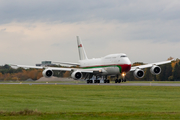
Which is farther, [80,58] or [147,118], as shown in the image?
[80,58]

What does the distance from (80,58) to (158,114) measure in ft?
257

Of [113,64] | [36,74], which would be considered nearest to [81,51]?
[36,74]

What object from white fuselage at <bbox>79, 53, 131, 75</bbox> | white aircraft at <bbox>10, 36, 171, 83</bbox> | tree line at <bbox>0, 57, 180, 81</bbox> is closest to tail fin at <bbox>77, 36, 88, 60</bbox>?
white aircraft at <bbox>10, 36, 171, 83</bbox>

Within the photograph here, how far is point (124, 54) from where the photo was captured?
2739 inches

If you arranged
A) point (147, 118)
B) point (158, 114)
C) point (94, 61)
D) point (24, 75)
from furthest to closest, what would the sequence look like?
point (24, 75) < point (94, 61) < point (158, 114) < point (147, 118)

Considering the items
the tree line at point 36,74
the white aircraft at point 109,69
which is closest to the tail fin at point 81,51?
the white aircraft at point 109,69

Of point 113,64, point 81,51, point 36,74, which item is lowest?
point 36,74

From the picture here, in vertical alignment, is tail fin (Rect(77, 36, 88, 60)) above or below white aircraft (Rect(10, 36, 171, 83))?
above

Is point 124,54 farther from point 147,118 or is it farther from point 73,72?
point 147,118

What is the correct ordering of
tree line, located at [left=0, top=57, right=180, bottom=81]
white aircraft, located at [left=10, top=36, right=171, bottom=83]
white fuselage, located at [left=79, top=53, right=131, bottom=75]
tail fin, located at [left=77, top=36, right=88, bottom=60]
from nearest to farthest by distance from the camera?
white fuselage, located at [left=79, top=53, right=131, bottom=75] < white aircraft, located at [left=10, top=36, right=171, bottom=83] < tail fin, located at [left=77, top=36, right=88, bottom=60] < tree line, located at [left=0, top=57, right=180, bottom=81]

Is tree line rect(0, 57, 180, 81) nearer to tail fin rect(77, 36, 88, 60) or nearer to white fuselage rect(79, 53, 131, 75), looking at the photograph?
tail fin rect(77, 36, 88, 60)

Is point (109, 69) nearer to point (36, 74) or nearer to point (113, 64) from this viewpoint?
point (113, 64)

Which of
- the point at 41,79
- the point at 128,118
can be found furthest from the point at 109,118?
the point at 41,79

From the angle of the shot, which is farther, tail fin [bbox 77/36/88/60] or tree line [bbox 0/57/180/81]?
tree line [bbox 0/57/180/81]
